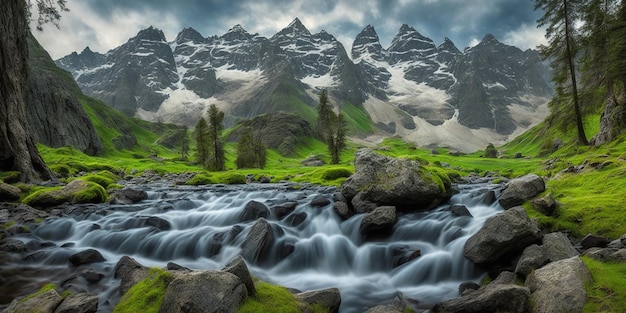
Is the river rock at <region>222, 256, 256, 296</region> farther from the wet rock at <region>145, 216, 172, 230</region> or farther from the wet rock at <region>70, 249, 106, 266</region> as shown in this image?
the wet rock at <region>145, 216, 172, 230</region>

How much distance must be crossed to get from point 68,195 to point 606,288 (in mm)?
32257

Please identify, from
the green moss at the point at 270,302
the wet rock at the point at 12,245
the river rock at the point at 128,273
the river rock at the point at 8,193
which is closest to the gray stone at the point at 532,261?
the green moss at the point at 270,302

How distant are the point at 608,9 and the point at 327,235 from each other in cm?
4134

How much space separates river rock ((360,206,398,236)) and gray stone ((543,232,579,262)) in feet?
23.6

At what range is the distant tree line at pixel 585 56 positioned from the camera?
35688 millimetres

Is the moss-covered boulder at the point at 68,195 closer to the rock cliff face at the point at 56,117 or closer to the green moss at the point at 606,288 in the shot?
the green moss at the point at 606,288

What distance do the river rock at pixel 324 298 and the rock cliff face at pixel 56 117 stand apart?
461 ft

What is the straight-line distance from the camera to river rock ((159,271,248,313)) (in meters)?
7.36

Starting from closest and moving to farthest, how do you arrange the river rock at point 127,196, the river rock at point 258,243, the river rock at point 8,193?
the river rock at point 258,243 < the river rock at point 8,193 < the river rock at point 127,196

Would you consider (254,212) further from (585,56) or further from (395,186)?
(585,56)

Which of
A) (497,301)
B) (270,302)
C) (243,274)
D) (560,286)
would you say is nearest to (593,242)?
(560,286)

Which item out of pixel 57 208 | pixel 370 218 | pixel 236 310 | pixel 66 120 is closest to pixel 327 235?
pixel 370 218

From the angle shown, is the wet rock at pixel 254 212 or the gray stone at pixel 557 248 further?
the wet rock at pixel 254 212

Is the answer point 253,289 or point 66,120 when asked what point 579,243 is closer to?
point 253,289
